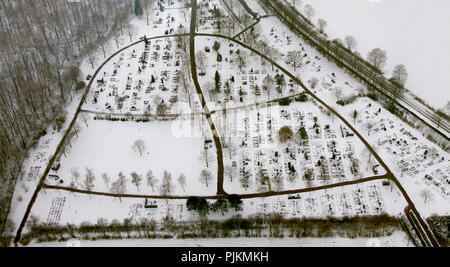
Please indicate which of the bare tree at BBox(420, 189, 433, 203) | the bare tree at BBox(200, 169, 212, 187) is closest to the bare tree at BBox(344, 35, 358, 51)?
the bare tree at BBox(420, 189, 433, 203)

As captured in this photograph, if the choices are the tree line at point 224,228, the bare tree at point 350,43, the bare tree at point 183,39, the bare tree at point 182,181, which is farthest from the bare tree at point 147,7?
the tree line at point 224,228

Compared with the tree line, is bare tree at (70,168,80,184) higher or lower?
higher

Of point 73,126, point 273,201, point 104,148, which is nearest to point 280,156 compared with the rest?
point 273,201

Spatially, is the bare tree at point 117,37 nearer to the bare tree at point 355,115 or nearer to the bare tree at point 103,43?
the bare tree at point 103,43

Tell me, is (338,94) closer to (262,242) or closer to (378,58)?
(378,58)

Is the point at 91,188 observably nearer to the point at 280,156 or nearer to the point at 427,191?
the point at 280,156

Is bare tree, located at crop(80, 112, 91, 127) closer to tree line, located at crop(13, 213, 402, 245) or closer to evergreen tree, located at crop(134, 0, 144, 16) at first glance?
tree line, located at crop(13, 213, 402, 245)
